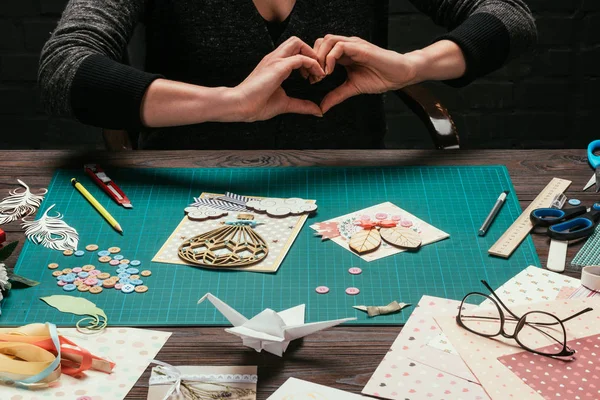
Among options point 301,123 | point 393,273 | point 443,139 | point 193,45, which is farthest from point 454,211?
point 193,45

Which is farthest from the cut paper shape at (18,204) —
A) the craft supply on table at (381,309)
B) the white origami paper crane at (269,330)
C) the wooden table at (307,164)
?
the craft supply on table at (381,309)

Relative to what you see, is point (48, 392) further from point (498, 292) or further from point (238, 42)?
point (238, 42)

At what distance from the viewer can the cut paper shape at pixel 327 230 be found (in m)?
1.23

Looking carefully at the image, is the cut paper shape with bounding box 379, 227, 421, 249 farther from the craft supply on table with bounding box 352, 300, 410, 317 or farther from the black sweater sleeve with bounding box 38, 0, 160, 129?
the black sweater sleeve with bounding box 38, 0, 160, 129

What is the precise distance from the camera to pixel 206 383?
908mm

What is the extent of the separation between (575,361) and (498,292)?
6.7 inches

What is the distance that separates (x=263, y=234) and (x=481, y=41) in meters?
0.72

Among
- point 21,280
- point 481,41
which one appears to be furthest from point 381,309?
point 481,41

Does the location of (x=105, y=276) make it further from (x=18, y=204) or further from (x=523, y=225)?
(x=523, y=225)

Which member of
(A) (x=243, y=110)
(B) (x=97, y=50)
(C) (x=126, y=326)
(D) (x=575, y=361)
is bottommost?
(D) (x=575, y=361)

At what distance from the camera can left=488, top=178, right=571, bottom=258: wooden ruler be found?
1180 mm

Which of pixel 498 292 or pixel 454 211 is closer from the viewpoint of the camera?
pixel 498 292

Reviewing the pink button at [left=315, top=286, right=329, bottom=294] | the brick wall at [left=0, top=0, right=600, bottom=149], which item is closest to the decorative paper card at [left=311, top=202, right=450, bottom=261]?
the pink button at [left=315, top=286, right=329, bottom=294]

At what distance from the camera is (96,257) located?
118 centimetres
